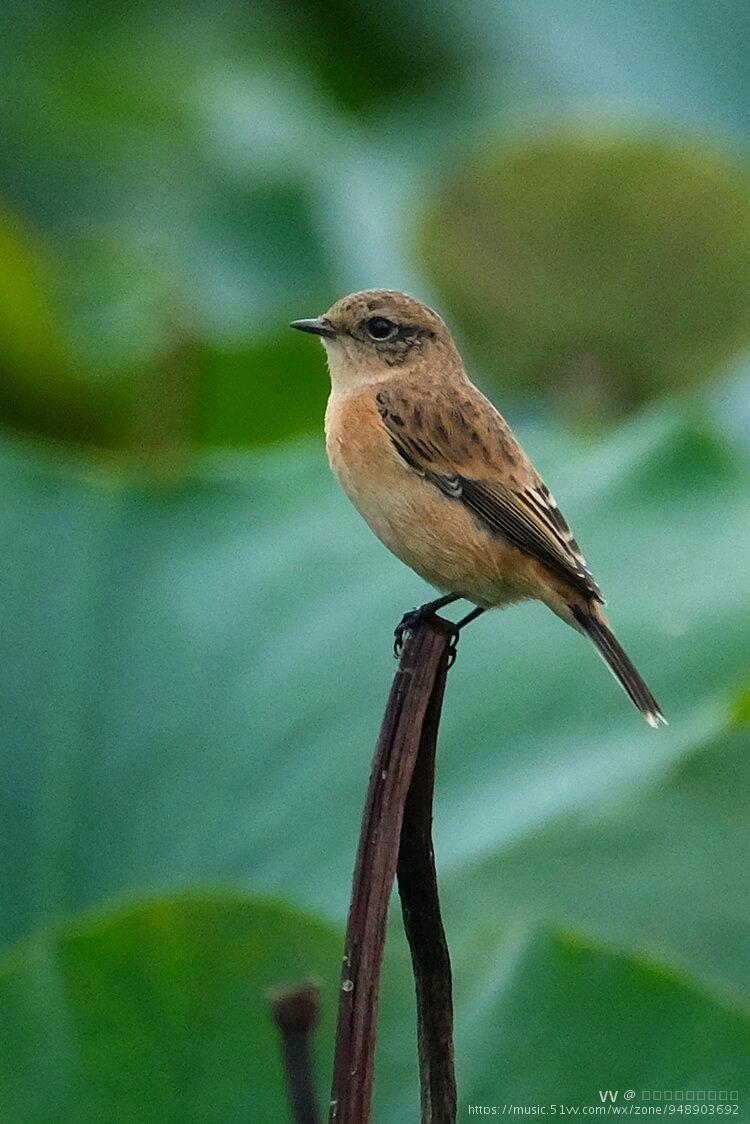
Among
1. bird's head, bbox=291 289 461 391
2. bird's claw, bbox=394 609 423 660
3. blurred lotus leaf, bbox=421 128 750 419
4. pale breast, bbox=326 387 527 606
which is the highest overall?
blurred lotus leaf, bbox=421 128 750 419

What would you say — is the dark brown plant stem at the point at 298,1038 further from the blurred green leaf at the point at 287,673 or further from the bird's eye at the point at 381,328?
the bird's eye at the point at 381,328

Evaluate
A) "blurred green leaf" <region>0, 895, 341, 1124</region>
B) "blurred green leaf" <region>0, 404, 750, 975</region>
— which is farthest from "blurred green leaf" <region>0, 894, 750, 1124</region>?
"blurred green leaf" <region>0, 404, 750, 975</region>

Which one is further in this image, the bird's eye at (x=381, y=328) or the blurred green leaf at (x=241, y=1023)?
the bird's eye at (x=381, y=328)

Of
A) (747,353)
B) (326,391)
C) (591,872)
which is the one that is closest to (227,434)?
(326,391)

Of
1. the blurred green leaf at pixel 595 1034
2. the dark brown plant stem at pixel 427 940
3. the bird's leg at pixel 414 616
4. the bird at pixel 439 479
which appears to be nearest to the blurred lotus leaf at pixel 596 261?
the bird at pixel 439 479

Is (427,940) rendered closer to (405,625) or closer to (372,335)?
(405,625)

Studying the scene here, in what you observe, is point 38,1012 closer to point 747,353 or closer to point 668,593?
point 668,593

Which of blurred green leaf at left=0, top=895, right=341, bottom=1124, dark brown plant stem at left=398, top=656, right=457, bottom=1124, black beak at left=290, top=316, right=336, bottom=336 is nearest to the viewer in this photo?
dark brown plant stem at left=398, top=656, right=457, bottom=1124

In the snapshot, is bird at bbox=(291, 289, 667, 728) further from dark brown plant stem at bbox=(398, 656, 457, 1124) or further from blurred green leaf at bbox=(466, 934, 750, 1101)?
dark brown plant stem at bbox=(398, 656, 457, 1124)
